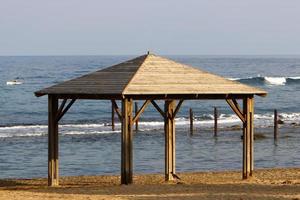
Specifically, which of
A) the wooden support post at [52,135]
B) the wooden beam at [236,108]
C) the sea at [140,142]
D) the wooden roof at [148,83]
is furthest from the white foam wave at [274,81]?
the wooden support post at [52,135]

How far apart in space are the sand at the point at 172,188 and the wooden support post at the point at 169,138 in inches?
17.7

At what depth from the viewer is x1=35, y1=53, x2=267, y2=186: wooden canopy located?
20.9 meters

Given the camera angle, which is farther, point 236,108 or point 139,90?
point 236,108

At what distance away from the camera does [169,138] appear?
77.7 ft

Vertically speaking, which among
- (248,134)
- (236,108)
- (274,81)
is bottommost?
(274,81)

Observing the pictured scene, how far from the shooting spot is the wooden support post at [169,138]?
77.7ft

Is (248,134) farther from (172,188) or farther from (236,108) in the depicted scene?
(172,188)

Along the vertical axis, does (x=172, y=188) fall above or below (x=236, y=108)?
below

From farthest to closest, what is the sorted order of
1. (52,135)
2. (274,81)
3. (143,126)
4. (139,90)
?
(274,81) → (143,126) → (52,135) → (139,90)

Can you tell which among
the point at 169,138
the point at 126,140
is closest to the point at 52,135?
the point at 126,140

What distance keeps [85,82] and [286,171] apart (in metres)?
8.42

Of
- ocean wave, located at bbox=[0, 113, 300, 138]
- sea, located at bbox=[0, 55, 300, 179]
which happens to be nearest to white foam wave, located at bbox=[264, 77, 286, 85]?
sea, located at bbox=[0, 55, 300, 179]

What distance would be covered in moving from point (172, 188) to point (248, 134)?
3.53 metres

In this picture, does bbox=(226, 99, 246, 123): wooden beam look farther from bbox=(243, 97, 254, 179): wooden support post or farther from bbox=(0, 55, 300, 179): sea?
bbox=(0, 55, 300, 179): sea
